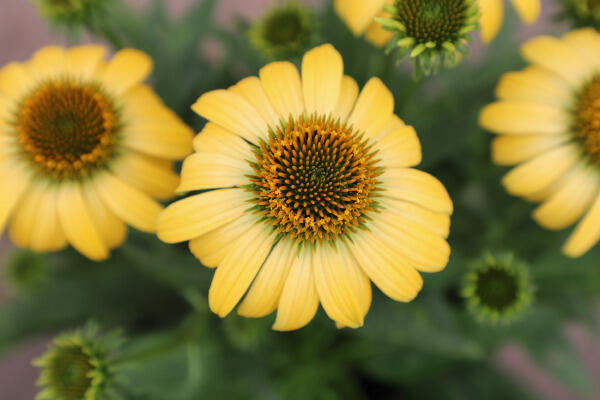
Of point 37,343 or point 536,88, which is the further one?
point 37,343

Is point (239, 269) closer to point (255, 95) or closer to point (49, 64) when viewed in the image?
point (255, 95)

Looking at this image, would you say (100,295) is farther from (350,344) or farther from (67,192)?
(350,344)

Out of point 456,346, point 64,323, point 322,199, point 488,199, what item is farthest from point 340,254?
point 64,323

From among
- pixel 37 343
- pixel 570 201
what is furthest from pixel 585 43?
pixel 37 343

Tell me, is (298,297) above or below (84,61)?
below

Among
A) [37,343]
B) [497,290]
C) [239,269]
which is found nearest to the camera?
[239,269]

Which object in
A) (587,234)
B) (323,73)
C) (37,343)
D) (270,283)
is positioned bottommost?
(37,343)

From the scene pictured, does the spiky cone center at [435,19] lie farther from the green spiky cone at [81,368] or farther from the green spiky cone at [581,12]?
the green spiky cone at [81,368]

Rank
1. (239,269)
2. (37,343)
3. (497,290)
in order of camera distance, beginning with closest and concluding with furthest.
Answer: (239,269)
(497,290)
(37,343)
